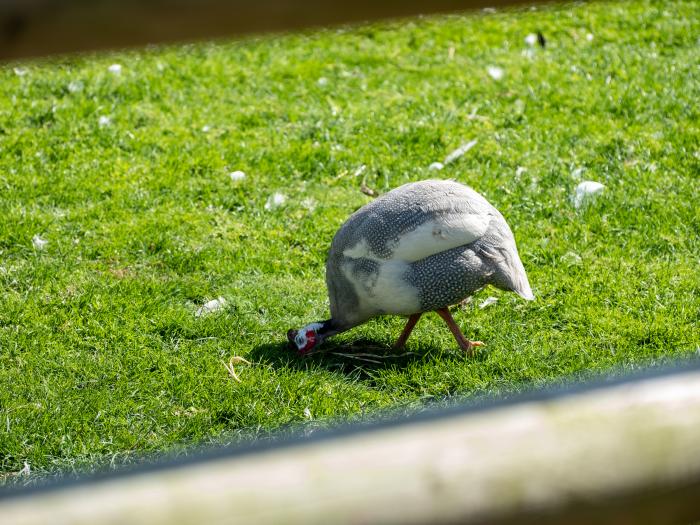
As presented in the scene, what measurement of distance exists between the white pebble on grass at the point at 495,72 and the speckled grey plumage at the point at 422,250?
9.66 ft

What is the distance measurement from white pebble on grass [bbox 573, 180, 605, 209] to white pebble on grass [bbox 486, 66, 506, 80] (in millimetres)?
1645

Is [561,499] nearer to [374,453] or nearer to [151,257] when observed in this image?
[374,453]

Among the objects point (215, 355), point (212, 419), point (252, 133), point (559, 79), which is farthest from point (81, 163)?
point (559, 79)

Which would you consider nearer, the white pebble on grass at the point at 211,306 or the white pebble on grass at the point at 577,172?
the white pebble on grass at the point at 211,306

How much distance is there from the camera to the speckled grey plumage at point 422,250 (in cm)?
403

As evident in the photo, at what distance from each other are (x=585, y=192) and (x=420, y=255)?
5.96 ft

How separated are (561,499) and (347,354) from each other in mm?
3495

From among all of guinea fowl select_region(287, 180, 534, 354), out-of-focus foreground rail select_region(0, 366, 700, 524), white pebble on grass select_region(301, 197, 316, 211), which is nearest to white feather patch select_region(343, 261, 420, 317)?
guinea fowl select_region(287, 180, 534, 354)

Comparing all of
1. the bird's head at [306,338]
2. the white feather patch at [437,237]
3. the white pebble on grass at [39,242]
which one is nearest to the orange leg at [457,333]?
the white feather patch at [437,237]

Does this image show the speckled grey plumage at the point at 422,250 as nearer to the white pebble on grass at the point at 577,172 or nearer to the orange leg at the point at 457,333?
the orange leg at the point at 457,333

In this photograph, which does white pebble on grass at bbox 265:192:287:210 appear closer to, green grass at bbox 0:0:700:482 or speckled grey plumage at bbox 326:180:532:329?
green grass at bbox 0:0:700:482

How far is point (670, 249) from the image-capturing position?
5.01 metres

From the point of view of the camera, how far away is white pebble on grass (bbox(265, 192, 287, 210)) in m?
5.50

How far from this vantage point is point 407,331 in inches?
171
